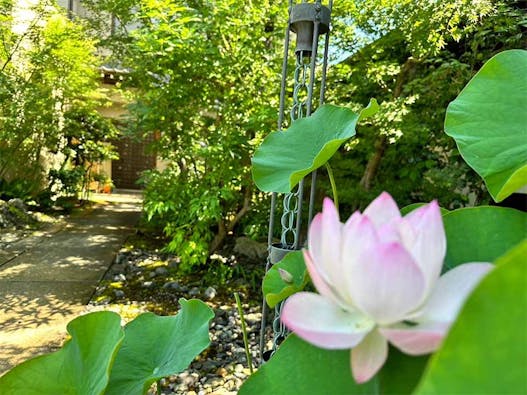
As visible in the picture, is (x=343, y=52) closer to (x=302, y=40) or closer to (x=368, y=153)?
(x=368, y=153)

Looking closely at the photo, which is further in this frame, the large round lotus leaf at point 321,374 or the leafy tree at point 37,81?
the leafy tree at point 37,81

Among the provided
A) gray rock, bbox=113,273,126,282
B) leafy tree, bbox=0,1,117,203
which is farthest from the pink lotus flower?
leafy tree, bbox=0,1,117,203

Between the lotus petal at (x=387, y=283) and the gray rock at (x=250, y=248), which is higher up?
the lotus petal at (x=387, y=283)

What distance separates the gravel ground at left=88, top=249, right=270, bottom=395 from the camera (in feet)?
7.17

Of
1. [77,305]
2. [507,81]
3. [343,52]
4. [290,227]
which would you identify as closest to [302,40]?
[290,227]

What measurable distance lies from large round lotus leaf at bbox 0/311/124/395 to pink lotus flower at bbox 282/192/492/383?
362mm

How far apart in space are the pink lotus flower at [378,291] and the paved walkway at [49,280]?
2.32 m

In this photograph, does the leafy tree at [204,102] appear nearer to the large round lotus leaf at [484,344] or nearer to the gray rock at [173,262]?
the gray rock at [173,262]

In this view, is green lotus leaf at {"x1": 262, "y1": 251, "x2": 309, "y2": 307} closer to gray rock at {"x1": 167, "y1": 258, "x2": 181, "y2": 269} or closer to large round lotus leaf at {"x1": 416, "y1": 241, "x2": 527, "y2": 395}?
large round lotus leaf at {"x1": 416, "y1": 241, "x2": 527, "y2": 395}

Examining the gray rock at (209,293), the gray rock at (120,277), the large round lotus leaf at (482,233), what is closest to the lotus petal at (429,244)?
the large round lotus leaf at (482,233)

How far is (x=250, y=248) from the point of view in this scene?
13.2 ft

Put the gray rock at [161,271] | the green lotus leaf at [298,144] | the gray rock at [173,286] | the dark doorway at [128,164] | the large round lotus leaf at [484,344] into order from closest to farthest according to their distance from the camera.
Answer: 1. the large round lotus leaf at [484,344]
2. the green lotus leaf at [298,144]
3. the gray rock at [173,286]
4. the gray rock at [161,271]
5. the dark doorway at [128,164]

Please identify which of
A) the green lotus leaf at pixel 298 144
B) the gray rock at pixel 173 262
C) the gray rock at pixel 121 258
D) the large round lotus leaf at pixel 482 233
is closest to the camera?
the large round lotus leaf at pixel 482 233

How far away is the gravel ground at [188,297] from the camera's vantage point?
7.17 feet
